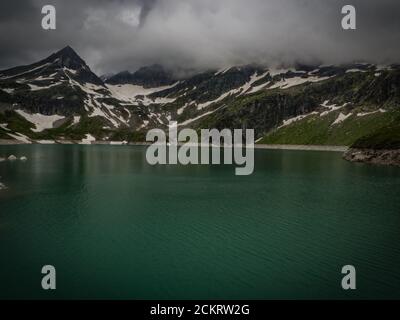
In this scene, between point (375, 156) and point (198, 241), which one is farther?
point (375, 156)

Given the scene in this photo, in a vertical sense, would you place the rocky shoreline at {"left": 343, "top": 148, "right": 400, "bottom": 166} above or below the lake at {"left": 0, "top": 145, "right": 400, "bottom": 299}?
above

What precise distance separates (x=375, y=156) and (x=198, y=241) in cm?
12583

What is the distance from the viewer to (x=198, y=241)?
143 feet

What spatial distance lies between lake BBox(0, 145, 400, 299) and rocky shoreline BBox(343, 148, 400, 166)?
64578 millimetres

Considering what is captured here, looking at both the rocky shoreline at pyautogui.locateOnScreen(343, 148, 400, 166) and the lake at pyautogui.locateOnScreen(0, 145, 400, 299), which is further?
the rocky shoreline at pyautogui.locateOnScreen(343, 148, 400, 166)

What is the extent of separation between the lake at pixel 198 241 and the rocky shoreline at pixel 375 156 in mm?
64578

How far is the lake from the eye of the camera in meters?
30.9

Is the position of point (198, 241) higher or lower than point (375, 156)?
lower

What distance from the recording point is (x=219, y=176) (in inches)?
Answer: 4149
